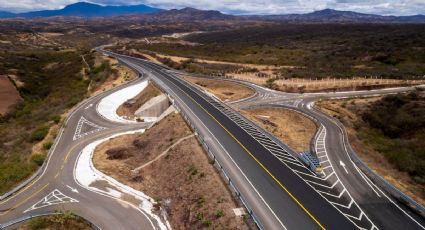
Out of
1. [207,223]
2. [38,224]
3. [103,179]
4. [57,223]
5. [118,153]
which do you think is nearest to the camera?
[207,223]

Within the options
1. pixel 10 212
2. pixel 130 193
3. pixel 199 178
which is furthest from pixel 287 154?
pixel 10 212

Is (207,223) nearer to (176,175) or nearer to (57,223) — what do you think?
(176,175)

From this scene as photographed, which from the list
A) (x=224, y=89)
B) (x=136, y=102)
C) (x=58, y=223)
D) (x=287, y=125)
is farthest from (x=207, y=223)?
(x=224, y=89)

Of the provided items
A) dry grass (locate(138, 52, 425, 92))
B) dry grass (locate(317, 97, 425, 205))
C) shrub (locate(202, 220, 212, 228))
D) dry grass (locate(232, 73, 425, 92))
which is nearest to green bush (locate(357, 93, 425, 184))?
dry grass (locate(317, 97, 425, 205))

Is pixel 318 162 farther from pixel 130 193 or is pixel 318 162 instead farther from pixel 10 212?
pixel 10 212

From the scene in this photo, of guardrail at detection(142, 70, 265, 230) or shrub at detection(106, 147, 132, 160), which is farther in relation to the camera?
shrub at detection(106, 147, 132, 160)

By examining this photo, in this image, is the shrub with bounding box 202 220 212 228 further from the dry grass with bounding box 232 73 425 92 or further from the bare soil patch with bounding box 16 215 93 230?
the dry grass with bounding box 232 73 425 92
